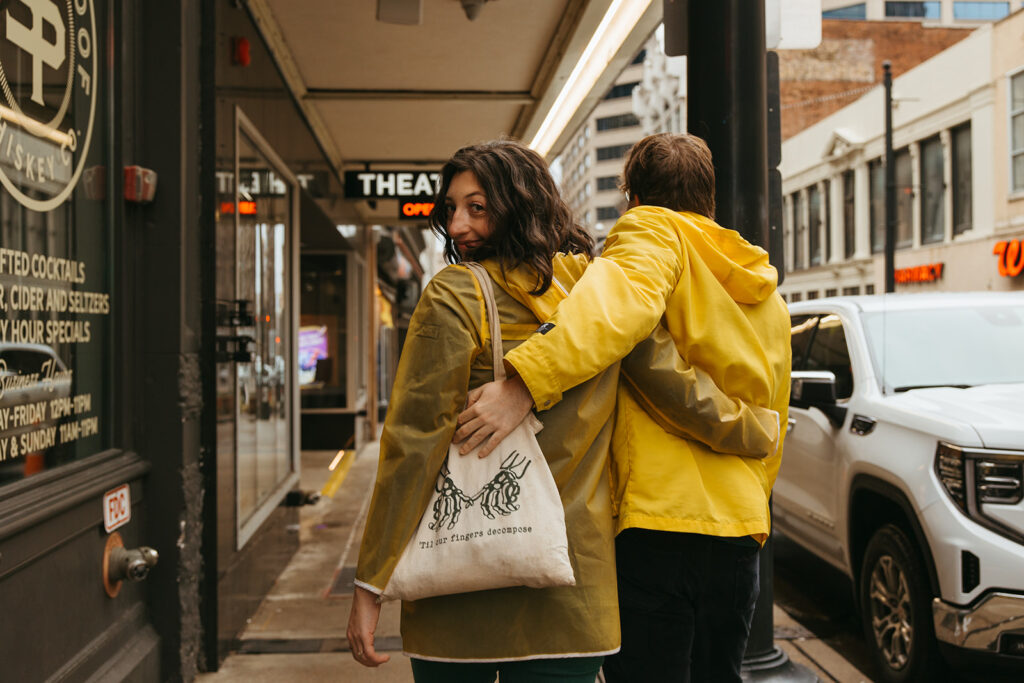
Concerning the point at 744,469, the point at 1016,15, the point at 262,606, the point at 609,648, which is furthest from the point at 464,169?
the point at 1016,15

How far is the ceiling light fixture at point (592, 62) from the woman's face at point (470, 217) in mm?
1916

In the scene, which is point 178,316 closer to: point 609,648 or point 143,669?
point 143,669

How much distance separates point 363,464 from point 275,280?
5.42 metres

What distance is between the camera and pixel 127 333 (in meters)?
3.49

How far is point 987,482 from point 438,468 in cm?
282

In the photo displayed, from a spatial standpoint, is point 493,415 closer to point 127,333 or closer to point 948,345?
point 127,333

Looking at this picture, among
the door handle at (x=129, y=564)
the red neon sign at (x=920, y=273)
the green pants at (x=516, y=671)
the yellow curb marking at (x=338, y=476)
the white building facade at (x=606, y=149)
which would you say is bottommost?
the yellow curb marking at (x=338, y=476)

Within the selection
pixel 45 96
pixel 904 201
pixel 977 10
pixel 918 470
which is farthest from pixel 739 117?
pixel 977 10

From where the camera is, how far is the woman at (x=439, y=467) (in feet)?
5.64

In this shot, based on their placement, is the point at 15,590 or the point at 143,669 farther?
the point at 143,669

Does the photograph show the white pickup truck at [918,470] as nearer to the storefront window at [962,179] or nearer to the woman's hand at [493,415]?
the woman's hand at [493,415]

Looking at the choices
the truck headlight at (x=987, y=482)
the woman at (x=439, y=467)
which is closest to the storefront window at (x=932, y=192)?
the truck headlight at (x=987, y=482)

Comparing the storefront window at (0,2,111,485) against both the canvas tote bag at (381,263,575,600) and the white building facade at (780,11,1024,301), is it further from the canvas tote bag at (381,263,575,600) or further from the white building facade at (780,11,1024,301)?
the white building facade at (780,11,1024,301)

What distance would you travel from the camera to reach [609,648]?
5.85 ft
